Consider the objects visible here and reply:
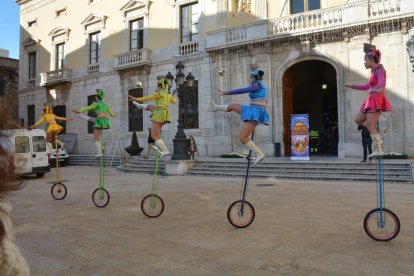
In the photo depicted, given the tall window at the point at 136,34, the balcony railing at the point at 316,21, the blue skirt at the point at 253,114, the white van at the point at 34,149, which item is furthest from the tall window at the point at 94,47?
the blue skirt at the point at 253,114

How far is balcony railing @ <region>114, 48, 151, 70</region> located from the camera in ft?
76.8

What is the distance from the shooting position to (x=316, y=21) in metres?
17.5

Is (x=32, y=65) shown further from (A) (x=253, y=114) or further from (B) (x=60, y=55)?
(A) (x=253, y=114)

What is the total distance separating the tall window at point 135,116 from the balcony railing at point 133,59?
1784mm

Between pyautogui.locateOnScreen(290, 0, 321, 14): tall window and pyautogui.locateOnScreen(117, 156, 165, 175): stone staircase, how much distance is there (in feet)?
37.0

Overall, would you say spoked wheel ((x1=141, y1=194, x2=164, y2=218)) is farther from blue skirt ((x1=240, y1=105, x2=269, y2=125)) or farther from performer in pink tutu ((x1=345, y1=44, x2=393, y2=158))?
performer in pink tutu ((x1=345, y1=44, x2=393, y2=158))

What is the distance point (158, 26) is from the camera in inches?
944

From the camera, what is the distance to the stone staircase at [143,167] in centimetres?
1693

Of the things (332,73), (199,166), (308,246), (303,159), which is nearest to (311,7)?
(332,73)

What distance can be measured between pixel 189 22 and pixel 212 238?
19.8m

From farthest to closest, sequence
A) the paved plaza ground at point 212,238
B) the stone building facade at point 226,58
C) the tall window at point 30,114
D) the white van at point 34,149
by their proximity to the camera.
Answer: the tall window at point 30,114, the stone building facade at point 226,58, the white van at point 34,149, the paved plaza ground at point 212,238

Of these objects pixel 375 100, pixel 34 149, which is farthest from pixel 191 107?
pixel 375 100

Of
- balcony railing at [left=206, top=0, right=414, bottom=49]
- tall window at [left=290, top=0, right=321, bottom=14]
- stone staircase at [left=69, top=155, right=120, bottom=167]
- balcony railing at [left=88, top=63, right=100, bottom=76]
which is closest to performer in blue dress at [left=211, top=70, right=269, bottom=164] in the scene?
balcony railing at [left=206, top=0, right=414, bottom=49]

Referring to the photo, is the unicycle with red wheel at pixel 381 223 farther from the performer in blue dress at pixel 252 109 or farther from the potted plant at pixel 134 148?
the potted plant at pixel 134 148
